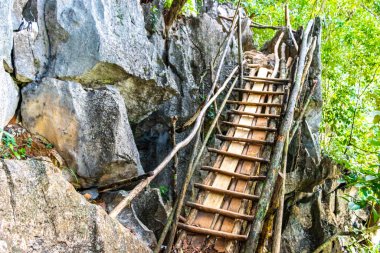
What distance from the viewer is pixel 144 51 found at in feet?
17.7

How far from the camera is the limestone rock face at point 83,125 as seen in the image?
13.4ft

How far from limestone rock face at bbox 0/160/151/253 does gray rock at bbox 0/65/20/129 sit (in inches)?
67.0

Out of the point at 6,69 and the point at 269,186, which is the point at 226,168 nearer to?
the point at 269,186

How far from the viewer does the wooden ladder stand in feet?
11.2

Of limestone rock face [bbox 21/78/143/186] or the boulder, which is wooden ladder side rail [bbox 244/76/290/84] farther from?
limestone rock face [bbox 21/78/143/186]

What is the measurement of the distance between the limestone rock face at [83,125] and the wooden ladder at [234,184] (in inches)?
47.2

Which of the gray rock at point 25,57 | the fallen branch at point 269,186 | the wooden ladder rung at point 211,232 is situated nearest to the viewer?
the fallen branch at point 269,186

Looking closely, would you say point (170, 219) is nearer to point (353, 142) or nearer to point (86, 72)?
point (86, 72)

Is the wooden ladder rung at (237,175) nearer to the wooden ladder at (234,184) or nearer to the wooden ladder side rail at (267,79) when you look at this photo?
the wooden ladder at (234,184)

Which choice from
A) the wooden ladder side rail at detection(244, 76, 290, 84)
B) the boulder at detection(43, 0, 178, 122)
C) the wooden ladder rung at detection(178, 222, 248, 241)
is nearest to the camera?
the wooden ladder rung at detection(178, 222, 248, 241)

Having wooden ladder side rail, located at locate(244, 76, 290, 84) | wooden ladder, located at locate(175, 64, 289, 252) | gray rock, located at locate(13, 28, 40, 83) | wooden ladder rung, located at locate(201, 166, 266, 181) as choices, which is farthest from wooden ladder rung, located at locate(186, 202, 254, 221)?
wooden ladder side rail, located at locate(244, 76, 290, 84)

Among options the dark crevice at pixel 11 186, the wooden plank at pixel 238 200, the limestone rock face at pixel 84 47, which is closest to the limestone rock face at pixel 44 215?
the dark crevice at pixel 11 186

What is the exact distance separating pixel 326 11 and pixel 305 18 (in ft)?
2.03

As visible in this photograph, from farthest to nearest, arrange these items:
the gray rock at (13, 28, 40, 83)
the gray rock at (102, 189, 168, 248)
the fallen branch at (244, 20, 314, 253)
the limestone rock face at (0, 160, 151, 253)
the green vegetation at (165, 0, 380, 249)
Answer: the green vegetation at (165, 0, 380, 249) → the gray rock at (102, 189, 168, 248) → the gray rock at (13, 28, 40, 83) → the fallen branch at (244, 20, 314, 253) → the limestone rock face at (0, 160, 151, 253)
